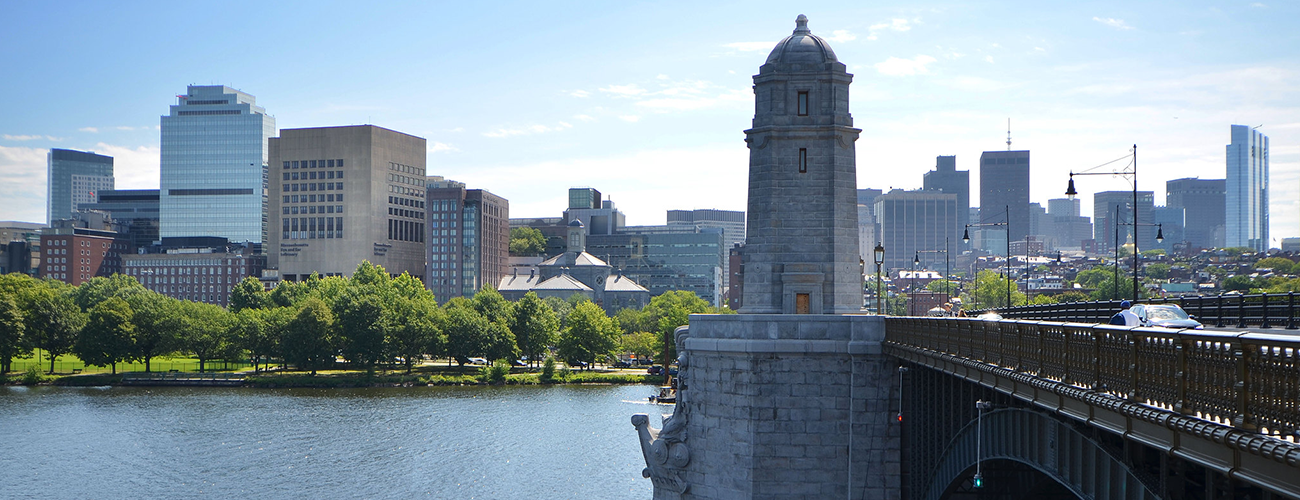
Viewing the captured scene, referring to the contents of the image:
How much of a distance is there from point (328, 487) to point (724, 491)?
29697mm

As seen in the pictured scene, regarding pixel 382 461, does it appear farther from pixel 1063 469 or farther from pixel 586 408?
pixel 1063 469

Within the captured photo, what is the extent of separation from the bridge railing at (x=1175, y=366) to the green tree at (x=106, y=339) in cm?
10844

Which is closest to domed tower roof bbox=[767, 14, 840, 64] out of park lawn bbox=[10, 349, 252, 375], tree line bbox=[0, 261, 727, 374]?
tree line bbox=[0, 261, 727, 374]

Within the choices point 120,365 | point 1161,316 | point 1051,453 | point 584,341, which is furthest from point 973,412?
point 120,365

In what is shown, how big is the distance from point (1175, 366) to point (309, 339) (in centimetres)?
10894

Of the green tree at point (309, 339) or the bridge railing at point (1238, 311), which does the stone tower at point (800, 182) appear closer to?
the bridge railing at point (1238, 311)

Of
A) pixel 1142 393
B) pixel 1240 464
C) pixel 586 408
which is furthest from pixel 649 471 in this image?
pixel 586 408

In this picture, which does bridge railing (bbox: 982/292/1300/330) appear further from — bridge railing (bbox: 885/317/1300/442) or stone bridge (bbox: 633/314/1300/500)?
bridge railing (bbox: 885/317/1300/442)

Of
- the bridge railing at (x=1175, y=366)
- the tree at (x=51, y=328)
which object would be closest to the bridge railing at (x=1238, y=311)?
the bridge railing at (x=1175, y=366)

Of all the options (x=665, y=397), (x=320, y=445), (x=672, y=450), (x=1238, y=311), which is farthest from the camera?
(x=665, y=397)

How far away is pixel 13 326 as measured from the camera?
109 metres

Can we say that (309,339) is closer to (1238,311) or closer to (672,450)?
(672,450)

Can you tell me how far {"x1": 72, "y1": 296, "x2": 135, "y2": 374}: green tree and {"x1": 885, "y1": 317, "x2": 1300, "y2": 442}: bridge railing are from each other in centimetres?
10844

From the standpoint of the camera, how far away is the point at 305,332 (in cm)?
11356
